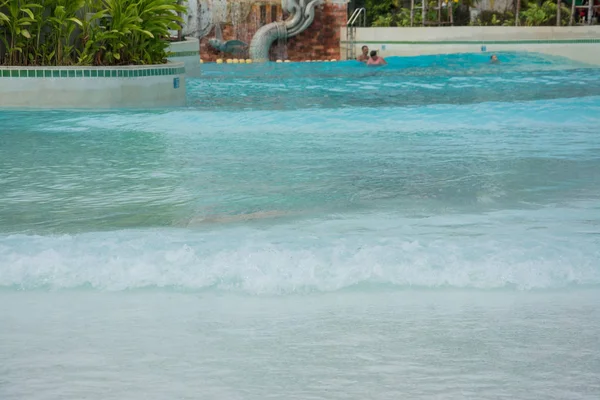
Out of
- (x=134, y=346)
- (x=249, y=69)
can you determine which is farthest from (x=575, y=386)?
(x=249, y=69)

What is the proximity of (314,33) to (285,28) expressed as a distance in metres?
0.97

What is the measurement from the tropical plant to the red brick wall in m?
14.1

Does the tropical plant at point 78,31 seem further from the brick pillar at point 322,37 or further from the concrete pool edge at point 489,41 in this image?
the brick pillar at point 322,37

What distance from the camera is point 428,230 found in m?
5.28

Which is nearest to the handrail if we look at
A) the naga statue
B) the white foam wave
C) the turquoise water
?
the naga statue

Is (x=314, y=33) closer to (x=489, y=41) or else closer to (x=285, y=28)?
(x=285, y=28)

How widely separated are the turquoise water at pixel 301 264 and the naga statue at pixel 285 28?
644 inches

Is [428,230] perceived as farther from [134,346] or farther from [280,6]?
[280,6]

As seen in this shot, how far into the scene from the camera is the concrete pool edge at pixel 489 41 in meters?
23.3

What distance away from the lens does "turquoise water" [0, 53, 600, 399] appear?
3346mm

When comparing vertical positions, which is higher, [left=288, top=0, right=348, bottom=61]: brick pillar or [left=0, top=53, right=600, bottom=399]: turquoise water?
[left=288, top=0, right=348, bottom=61]: brick pillar

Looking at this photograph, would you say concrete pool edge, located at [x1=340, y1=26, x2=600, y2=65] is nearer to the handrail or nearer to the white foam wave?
the handrail

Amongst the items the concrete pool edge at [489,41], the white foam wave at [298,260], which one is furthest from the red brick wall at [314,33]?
the white foam wave at [298,260]

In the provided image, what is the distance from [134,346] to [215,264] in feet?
3.62
